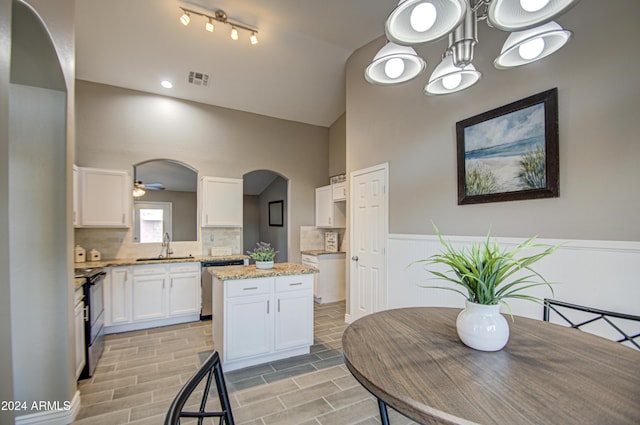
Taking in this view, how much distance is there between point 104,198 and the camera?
13.1 ft

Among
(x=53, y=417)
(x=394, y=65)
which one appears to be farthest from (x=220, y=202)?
(x=394, y=65)

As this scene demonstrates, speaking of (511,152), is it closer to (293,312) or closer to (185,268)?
(293,312)

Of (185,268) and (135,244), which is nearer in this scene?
(185,268)

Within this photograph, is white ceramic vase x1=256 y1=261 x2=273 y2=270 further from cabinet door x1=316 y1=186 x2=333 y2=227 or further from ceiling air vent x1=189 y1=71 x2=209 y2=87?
ceiling air vent x1=189 y1=71 x2=209 y2=87

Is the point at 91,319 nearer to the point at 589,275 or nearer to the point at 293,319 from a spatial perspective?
the point at 293,319

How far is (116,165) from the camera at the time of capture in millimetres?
4273

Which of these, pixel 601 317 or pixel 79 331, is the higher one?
pixel 601 317

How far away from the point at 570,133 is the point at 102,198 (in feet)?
16.7

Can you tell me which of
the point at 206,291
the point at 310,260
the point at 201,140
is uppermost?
the point at 201,140

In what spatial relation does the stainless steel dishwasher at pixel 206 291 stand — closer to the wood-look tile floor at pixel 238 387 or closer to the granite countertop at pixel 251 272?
the wood-look tile floor at pixel 238 387

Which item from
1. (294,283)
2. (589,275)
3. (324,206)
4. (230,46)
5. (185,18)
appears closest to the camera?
(589,275)

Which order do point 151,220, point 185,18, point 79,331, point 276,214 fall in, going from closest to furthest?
point 79,331
point 185,18
point 151,220
point 276,214

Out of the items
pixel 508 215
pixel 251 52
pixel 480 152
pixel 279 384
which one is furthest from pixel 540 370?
pixel 251 52

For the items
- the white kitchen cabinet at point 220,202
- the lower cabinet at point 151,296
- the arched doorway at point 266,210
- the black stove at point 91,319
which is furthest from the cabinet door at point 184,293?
the arched doorway at point 266,210
